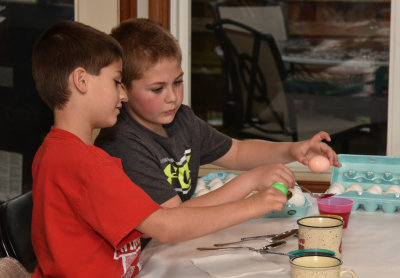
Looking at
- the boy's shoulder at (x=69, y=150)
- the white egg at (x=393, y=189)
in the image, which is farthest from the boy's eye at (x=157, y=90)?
the white egg at (x=393, y=189)

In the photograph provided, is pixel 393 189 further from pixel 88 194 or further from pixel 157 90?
pixel 88 194

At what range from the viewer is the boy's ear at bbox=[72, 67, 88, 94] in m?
1.19

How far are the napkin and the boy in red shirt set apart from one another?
3.3 inches

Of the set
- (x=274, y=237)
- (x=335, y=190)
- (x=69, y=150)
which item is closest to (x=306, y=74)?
(x=335, y=190)

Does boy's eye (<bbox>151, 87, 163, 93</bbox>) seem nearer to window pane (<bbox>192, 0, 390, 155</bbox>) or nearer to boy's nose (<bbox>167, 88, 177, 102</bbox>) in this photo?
boy's nose (<bbox>167, 88, 177, 102</bbox>)

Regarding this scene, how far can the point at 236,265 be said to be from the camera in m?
1.22

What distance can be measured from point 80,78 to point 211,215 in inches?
14.2

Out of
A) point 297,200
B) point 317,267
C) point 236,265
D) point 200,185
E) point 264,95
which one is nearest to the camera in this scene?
point 317,267

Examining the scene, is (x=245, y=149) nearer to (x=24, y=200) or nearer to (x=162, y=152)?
(x=162, y=152)

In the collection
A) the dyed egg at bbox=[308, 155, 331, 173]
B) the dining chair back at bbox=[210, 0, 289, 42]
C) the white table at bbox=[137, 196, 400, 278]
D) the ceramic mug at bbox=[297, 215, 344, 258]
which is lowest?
the white table at bbox=[137, 196, 400, 278]

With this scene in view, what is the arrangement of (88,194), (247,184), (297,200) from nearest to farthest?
1. (88,194)
2. (247,184)
3. (297,200)

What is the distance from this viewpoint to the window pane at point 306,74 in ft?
8.55

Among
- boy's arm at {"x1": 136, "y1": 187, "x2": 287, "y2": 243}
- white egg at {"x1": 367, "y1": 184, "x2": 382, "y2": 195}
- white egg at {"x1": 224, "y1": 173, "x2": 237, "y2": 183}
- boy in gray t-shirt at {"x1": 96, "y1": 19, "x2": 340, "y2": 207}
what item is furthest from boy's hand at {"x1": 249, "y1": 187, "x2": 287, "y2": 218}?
white egg at {"x1": 224, "y1": 173, "x2": 237, "y2": 183}

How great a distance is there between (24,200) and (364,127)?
171 centimetres
